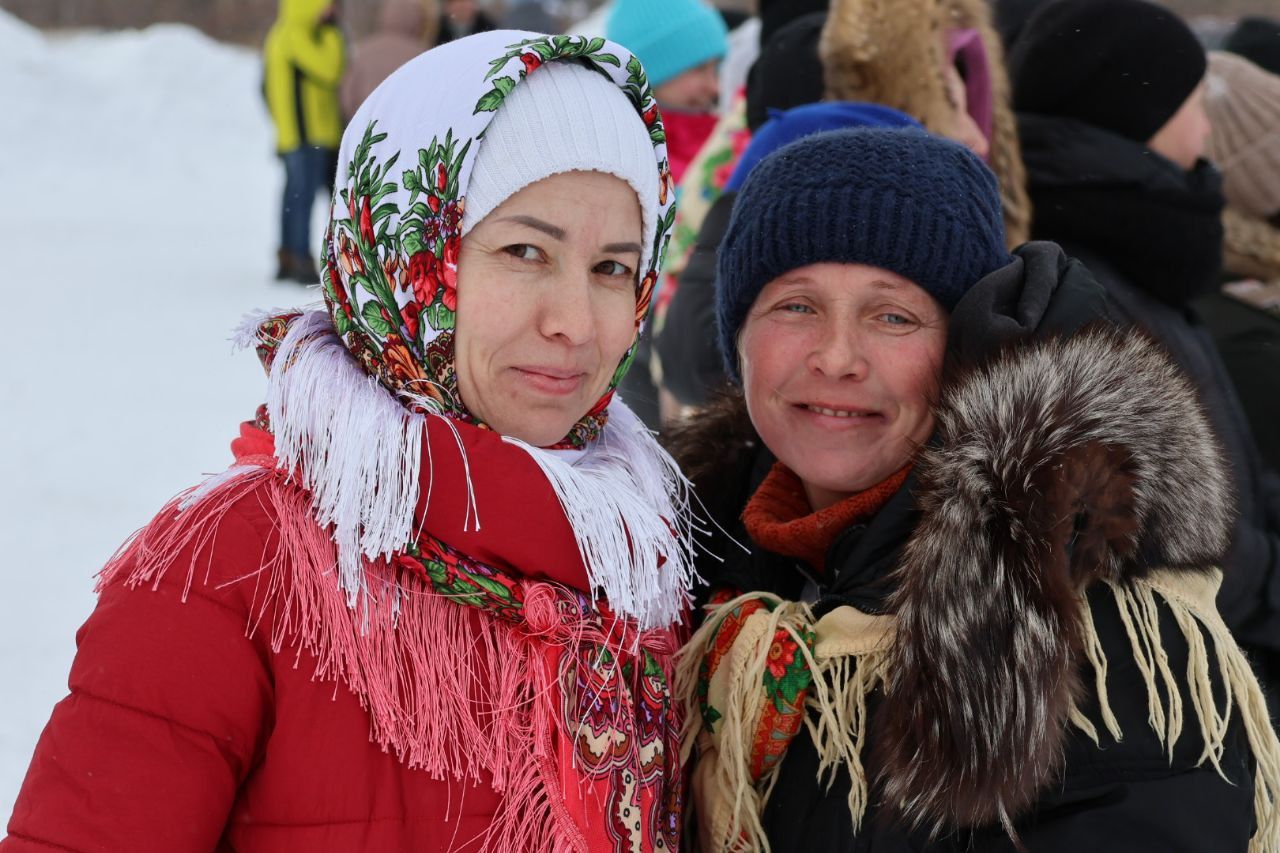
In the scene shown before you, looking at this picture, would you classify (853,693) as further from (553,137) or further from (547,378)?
(553,137)

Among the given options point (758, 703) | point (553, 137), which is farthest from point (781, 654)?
point (553, 137)

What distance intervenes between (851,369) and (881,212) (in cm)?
23

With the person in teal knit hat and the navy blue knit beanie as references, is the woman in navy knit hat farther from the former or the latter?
the person in teal knit hat

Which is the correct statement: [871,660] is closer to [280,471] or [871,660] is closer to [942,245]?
[942,245]

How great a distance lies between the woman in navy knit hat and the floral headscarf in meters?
0.49

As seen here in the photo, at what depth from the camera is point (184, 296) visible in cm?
846

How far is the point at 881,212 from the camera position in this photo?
174cm

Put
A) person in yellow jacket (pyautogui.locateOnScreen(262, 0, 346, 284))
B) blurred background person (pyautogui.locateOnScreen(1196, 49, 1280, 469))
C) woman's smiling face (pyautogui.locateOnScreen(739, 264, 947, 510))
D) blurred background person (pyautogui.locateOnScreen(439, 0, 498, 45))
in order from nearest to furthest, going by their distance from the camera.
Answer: woman's smiling face (pyautogui.locateOnScreen(739, 264, 947, 510)), blurred background person (pyautogui.locateOnScreen(1196, 49, 1280, 469)), blurred background person (pyautogui.locateOnScreen(439, 0, 498, 45)), person in yellow jacket (pyautogui.locateOnScreen(262, 0, 346, 284))

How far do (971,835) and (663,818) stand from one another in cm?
42

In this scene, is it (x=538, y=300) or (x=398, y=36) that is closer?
(x=538, y=300)

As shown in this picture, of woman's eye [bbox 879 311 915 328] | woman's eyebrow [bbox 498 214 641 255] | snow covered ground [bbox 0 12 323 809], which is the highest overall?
woman's eyebrow [bbox 498 214 641 255]

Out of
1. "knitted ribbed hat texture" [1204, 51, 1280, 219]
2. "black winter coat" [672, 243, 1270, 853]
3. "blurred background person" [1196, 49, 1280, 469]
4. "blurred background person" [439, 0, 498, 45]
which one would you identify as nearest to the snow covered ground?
"blurred background person" [439, 0, 498, 45]

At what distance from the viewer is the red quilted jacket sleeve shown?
1.29 m

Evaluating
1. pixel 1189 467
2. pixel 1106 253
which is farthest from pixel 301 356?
pixel 1106 253
